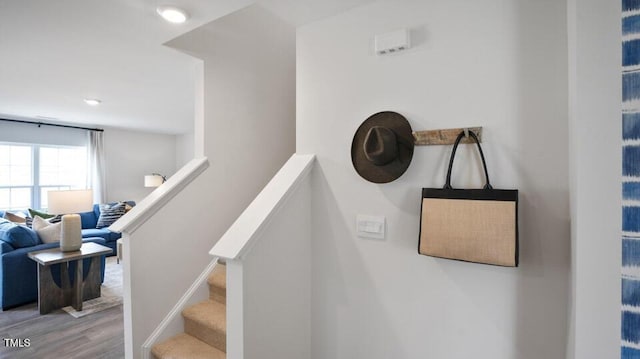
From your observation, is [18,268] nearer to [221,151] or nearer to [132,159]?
[221,151]

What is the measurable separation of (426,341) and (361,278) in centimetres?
41

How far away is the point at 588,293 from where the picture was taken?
31.6 inches

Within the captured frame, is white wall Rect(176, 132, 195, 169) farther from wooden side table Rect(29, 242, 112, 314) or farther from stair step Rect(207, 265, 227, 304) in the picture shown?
stair step Rect(207, 265, 227, 304)

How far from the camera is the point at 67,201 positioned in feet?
9.90

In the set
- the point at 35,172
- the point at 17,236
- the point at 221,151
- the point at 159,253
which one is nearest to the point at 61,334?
the point at 17,236

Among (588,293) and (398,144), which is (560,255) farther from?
(398,144)

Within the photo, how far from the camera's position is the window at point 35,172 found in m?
5.23

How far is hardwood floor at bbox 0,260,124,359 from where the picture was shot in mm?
2373

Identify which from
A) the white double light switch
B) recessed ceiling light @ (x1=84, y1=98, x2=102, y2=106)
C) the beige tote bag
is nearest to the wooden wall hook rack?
the beige tote bag

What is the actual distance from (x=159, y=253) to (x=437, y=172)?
1.86 metres

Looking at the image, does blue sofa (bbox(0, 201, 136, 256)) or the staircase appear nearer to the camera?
the staircase

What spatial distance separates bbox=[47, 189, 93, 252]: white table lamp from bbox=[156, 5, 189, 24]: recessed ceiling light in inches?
96.4

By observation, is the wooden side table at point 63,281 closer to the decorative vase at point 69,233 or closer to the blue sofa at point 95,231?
the decorative vase at point 69,233

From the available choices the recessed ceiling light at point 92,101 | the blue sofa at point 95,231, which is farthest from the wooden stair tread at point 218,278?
the blue sofa at point 95,231
